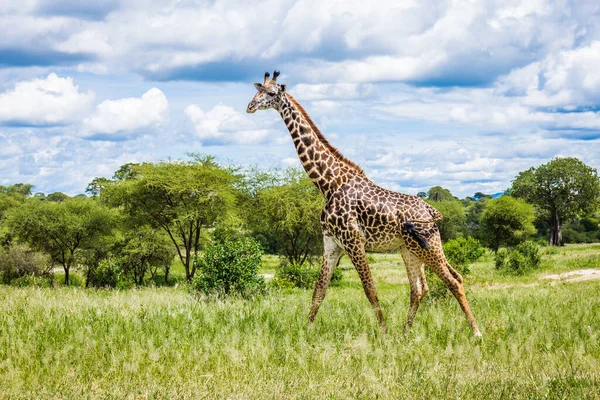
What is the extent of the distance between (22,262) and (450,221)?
182ft

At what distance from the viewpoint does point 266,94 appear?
34.5 feet

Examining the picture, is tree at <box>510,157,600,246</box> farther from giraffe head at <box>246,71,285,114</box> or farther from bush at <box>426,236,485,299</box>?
giraffe head at <box>246,71,285,114</box>

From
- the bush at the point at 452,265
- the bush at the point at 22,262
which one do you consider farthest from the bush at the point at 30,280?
the bush at the point at 452,265

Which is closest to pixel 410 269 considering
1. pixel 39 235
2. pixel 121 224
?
pixel 121 224

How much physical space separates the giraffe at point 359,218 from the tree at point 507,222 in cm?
5472

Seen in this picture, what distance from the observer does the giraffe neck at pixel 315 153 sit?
1038 cm

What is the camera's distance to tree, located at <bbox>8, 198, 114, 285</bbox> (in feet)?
155

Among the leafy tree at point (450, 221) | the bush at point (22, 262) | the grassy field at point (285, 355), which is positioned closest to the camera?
the grassy field at point (285, 355)

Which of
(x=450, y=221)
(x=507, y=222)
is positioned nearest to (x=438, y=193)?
(x=450, y=221)

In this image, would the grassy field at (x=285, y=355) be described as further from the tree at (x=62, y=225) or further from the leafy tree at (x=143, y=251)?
the tree at (x=62, y=225)

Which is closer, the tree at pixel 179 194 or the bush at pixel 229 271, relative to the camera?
the bush at pixel 229 271

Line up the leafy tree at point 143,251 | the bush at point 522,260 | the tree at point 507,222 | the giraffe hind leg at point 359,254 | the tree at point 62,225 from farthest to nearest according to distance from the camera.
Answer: the tree at point 507,222 → the leafy tree at point 143,251 → the tree at point 62,225 → the bush at point 522,260 → the giraffe hind leg at point 359,254

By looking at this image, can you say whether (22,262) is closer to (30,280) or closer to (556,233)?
(30,280)

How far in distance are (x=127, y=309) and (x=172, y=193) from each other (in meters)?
30.2
